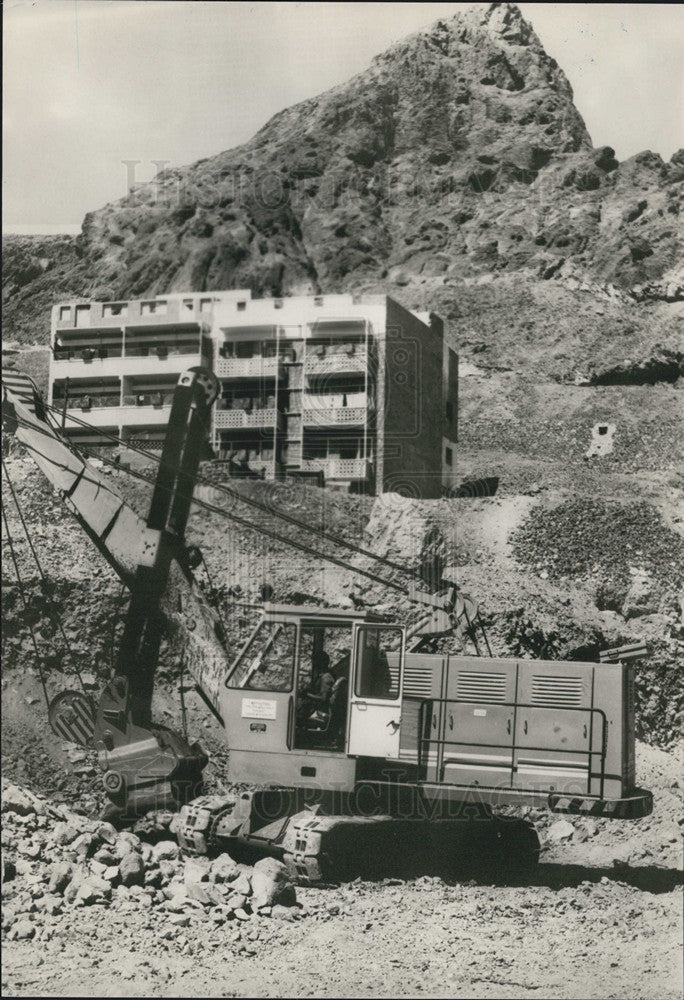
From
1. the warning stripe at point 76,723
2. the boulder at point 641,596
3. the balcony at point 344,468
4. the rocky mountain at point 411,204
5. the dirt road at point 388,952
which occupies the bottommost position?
the dirt road at point 388,952

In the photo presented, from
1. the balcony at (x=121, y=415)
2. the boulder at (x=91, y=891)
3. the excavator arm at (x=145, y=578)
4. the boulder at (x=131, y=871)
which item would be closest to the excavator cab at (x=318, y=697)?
the excavator arm at (x=145, y=578)

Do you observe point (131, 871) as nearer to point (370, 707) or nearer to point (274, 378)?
point (370, 707)

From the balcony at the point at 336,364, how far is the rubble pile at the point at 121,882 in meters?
5.81

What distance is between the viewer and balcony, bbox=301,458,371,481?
41.7ft

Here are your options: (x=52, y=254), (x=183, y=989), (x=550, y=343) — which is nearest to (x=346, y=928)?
(x=183, y=989)

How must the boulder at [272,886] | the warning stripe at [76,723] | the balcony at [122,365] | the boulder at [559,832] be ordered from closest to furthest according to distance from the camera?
the boulder at [272,886] < the boulder at [559,832] < the warning stripe at [76,723] < the balcony at [122,365]

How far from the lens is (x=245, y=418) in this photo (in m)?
12.2

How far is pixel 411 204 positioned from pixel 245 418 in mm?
4970

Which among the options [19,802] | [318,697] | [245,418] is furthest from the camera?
[245,418]

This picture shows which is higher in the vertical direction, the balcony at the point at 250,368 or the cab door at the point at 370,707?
the balcony at the point at 250,368

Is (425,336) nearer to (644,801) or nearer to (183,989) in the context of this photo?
(644,801)

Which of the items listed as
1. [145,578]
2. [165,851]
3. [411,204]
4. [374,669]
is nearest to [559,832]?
[374,669]

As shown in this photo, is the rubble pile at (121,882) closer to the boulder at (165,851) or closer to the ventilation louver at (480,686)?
the boulder at (165,851)

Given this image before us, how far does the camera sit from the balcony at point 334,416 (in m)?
12.2
